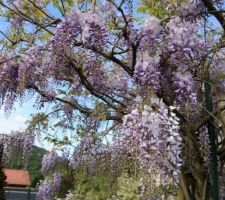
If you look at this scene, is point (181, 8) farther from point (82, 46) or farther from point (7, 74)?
point (7, 74)

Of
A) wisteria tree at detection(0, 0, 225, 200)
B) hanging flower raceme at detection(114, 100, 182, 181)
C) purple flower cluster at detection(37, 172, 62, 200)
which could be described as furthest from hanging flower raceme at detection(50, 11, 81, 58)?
purple flower cluster at detection(37, 172, 62, 200)

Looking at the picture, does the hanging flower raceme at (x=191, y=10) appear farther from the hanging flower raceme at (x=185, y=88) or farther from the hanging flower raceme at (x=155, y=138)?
the hanging flower raceme at (x=155, y=138)

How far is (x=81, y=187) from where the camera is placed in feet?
40.1

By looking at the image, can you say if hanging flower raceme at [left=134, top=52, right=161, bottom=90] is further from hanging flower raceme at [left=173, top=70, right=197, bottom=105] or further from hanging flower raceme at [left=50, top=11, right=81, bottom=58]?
hanging flower raceme at [left=50, top=11, right=81, bottom=58]

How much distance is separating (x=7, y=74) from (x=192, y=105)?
8.19ft

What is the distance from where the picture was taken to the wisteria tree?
13.8ft

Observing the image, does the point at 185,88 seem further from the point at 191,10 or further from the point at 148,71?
the point at 191,10

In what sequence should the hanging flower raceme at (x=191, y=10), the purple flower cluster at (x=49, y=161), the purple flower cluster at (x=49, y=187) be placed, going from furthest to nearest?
the purple flower cluster at (x=49, y=187)
the purple flower cluster at (x=49, y=161)
the hanging flower raceme at (x=191, y=10)

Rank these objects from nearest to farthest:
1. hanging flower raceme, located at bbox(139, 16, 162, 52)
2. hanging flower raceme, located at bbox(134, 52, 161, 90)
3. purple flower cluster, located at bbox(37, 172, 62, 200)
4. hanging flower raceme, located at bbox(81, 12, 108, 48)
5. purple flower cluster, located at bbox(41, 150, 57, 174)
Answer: hanging flower raceme, located at bbox(134, 52, 161, 90)
hanging flower raceme, located at bbox(139, 16, 162, 52)
hanging flower raceme, located at bbox(81, 12, 108, 48)
purple flower cluster, located at bbox(41, 150, 57, 174)
purple flower cluster, located at bbox(37, 172, 62, 200)

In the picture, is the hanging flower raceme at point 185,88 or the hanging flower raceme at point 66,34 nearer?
the hanging flower raceme at point 185,88

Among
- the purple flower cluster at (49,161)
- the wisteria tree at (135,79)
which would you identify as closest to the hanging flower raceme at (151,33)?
the wisteria tree at (135,79)

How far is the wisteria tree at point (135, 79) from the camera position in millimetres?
4207

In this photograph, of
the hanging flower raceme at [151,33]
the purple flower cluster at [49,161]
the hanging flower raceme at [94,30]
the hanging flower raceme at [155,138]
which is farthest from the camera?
the purple flower cluster at [49,161]

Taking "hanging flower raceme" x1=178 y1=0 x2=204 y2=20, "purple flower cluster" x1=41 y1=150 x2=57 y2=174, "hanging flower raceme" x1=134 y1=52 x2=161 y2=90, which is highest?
"hanging flower raceme" x1=178 y1=0 x2=204 y2=20
